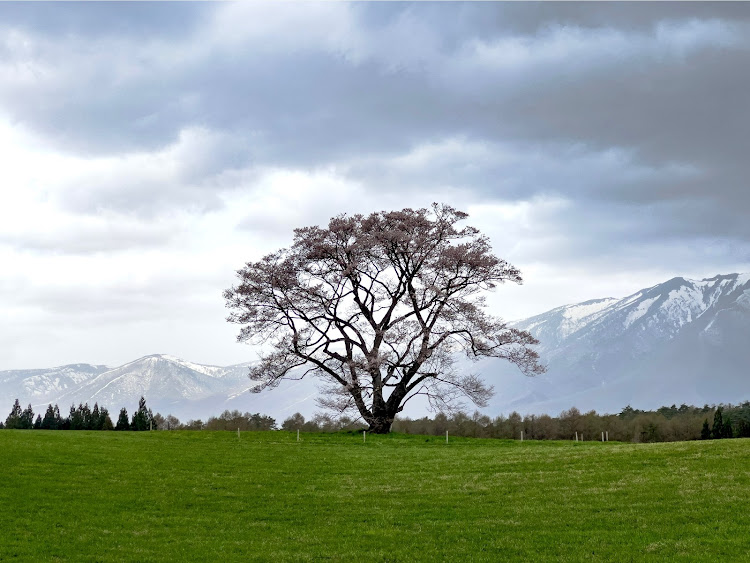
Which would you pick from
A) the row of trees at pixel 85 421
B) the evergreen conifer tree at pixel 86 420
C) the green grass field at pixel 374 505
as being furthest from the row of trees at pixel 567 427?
the green grass field at pixel 374 505

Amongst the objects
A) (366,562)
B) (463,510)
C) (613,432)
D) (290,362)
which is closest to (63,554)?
(366,562)

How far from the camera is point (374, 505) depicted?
25.8 meters

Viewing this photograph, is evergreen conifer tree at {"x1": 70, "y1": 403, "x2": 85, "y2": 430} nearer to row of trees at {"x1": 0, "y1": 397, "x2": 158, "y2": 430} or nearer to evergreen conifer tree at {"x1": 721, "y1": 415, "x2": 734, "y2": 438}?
row of trees at {"x1": 0, "y1": 397, "x2": 158, "y2": 430}

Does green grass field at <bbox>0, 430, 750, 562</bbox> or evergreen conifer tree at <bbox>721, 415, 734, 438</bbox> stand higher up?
green grass field at <bbox>0, 430, 750, 562</bbox>

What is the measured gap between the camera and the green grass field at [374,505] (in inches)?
753

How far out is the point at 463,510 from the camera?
24188 millimetres

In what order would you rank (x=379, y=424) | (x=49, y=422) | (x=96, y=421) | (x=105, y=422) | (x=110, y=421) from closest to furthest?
(x=379, y=424) → (x=110, y=421) → (x=105, y=422) → (x=96, y=421) → (x=49, y=422)

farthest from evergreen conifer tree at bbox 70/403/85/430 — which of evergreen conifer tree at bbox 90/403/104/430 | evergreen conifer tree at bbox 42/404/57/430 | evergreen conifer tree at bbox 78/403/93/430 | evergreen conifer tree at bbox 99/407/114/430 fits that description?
evergreen conifer tree at bbox 42/404/57/430

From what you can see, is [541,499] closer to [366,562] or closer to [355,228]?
[366,562]

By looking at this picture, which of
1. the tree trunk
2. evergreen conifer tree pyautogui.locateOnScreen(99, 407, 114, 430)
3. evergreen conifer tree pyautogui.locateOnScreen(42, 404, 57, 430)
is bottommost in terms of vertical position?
evergreen conifer tree pyautogui.locateOnScreen(42, 404, 57, 430)

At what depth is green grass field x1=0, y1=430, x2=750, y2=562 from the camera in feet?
62.7

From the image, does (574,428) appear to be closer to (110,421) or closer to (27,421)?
(110,421)

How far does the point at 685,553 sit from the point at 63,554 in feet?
55.4

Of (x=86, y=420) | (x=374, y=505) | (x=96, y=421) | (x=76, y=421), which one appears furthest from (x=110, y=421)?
(x=374, y=505)
